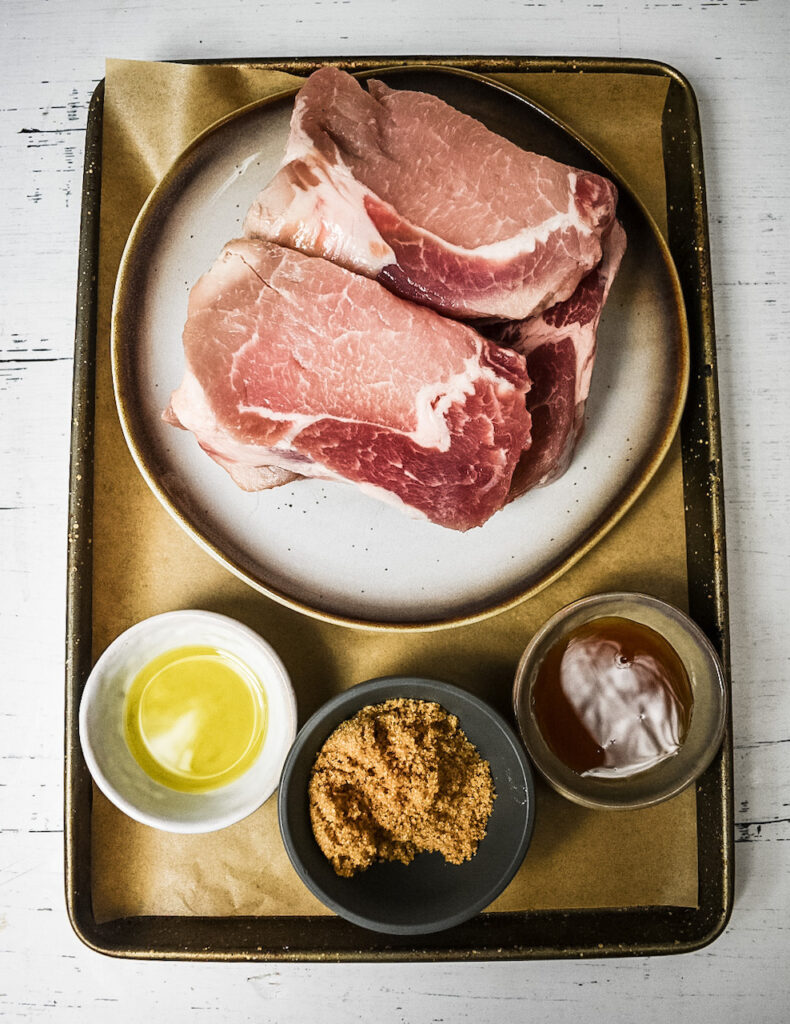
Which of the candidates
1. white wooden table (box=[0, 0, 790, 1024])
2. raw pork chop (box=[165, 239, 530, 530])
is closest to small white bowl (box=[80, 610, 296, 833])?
white wooden table (box=[0, 0, 790, 1024])

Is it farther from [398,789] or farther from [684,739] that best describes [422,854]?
[684,739]

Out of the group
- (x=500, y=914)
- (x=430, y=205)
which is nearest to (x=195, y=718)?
(x=500, y=914)

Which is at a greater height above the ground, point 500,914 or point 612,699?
point 612,699

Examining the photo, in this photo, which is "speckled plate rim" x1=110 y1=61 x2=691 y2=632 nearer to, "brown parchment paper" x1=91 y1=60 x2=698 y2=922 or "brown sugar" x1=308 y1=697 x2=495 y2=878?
"brown parchment paper" x1=91 y1=60 x2=698 y2=922

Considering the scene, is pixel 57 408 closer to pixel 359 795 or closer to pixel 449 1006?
pixel 359 795

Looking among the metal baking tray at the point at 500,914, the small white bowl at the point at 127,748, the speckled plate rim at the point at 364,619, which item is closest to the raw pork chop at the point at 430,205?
the speckled plate rim at the point at 364,619

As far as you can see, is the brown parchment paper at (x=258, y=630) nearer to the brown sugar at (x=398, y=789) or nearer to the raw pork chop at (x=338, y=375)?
the brown sugar at (x=398, y=789)

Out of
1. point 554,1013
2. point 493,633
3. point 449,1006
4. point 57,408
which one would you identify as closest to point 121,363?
point 57,408
